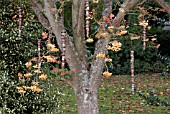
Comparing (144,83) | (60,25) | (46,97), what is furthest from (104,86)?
(60,25)

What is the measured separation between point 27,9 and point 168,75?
9981 mm

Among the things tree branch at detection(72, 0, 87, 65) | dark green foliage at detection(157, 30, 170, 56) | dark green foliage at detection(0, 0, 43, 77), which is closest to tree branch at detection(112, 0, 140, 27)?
tree branch at detection(72, 0, 87, 65)

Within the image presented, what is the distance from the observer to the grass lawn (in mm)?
9203

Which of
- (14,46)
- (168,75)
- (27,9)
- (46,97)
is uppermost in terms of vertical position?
(27,9)

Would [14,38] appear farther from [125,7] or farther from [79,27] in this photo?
[125,7]

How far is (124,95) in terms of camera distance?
36.7ft

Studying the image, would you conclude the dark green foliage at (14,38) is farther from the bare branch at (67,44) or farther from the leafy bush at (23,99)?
the bare branch at (67,44)

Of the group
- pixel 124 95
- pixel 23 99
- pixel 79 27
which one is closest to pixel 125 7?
pixel 79 27

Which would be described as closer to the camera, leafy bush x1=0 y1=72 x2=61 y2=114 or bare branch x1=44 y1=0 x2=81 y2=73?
bare branch x1=44 y1=0 x2=81 y2=73

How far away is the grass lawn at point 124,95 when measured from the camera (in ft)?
30.2

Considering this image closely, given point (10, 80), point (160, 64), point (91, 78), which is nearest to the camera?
point (91, 78)

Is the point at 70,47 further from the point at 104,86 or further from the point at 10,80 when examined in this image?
the point at 104,86

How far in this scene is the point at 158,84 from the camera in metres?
13.3

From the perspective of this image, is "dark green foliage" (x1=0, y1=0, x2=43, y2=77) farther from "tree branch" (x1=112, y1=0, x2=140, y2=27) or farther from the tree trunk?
"tree branch" (x1=112, y1=0, x2=140, y2=27)
